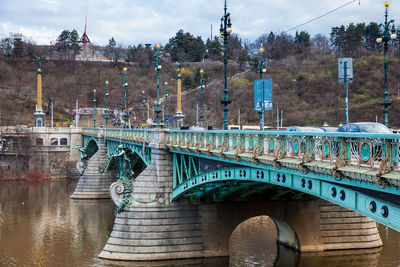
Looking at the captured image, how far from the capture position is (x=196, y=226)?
28062 mm

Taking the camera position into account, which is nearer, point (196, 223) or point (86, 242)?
point (196, 223)

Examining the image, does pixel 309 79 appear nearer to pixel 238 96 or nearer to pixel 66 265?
pixel 238 96

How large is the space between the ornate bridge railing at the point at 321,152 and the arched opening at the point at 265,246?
10.0 meters

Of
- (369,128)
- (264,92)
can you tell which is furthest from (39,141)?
(369,128)

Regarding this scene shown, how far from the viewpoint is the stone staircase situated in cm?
5490

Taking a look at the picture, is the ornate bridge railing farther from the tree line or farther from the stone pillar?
the tree line

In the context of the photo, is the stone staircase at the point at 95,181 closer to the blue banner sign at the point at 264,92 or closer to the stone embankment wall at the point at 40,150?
the stone embankment wall at the point at 40,150

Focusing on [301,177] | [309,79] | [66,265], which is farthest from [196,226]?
[309,79]

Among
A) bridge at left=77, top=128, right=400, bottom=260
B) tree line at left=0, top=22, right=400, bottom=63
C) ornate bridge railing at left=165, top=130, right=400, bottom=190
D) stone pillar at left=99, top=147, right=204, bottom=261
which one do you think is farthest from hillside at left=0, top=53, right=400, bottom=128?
ornate bridge railing at left=165, top=130, right=400, bottom=190

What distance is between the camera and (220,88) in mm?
115375

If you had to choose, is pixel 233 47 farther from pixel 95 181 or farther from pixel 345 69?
pixel 345 69

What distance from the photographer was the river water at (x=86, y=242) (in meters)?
28.1

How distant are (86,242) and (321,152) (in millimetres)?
24568

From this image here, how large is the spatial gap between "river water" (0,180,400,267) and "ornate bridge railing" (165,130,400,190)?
10.7 metres
